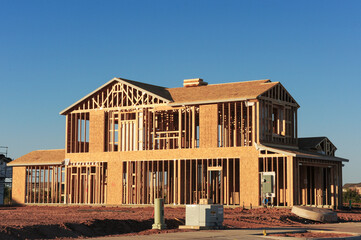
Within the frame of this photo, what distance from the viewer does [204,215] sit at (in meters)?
23.3

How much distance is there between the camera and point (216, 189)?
45219mm

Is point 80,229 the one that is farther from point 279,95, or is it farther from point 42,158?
point 42,158

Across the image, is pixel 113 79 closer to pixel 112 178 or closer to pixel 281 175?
pixel 112 178

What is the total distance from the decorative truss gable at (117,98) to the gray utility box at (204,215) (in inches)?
943

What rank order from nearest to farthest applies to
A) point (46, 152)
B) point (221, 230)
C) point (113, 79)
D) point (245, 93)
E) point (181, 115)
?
1. point (221, 230)
2. point (245, 93)
3. point (181, 115)
4. point (113, 79)
5. point (46, 152)

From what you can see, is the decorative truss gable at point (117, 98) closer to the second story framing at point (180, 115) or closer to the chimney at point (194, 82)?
the second story framing at point (180, 115)

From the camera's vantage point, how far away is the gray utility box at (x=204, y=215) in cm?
2330

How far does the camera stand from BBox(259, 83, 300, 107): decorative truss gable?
43.7 metres

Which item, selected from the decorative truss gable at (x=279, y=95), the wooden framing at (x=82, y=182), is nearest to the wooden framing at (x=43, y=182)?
the wooden framing at (x=82, y=182)

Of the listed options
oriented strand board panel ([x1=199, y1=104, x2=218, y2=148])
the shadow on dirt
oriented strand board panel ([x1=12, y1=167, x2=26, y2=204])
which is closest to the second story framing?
oriented strand board panel ([x1=199, y1=104, x2=218, y2=148])

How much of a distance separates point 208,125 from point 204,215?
21.8m

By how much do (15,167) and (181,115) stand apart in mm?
18621

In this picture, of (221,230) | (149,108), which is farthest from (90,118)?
(221,230)

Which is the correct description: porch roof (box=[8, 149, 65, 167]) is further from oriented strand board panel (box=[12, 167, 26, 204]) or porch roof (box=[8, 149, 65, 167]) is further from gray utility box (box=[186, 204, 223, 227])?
gray utility box (box=[186, 204, 223, 227])
